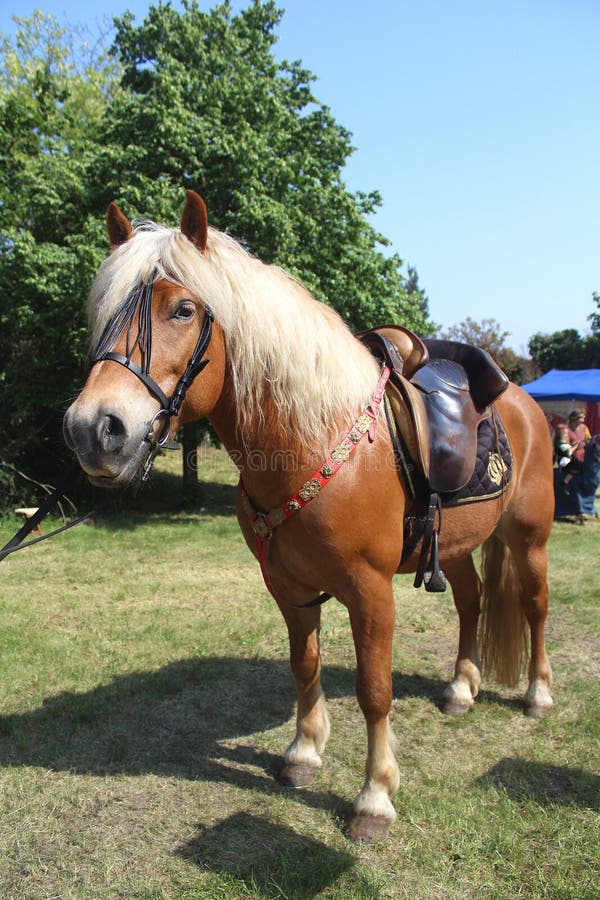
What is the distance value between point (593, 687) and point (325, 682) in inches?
66.1

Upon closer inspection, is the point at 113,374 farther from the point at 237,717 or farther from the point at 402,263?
the point at 402,263

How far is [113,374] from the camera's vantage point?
5.73 feet

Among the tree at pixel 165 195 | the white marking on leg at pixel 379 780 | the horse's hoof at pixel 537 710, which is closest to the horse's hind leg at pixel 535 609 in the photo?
Answer: the horse's hoof at pixel 537 710

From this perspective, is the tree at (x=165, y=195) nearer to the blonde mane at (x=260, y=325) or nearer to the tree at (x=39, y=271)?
the tree at (x=39, y=271)

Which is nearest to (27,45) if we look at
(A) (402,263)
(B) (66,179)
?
(B) (66,179)

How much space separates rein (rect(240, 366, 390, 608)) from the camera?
220 centimetres

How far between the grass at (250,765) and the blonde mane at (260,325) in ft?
5.46

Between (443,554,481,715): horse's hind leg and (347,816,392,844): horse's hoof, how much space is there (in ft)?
3.77

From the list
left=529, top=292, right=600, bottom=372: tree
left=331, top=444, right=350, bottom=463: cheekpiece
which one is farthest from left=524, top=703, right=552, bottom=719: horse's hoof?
left=529, top=292, right=600, bottom=372: tree

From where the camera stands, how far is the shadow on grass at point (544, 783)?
2.56 metres

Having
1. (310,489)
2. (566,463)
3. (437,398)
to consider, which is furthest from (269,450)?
(566,463)

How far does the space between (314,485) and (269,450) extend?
0.22m

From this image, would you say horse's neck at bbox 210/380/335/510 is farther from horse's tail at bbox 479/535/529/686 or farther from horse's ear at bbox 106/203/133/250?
horse's tail at bbox 479/535/529/686

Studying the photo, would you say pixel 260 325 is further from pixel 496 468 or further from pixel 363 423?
pixel 496 468
